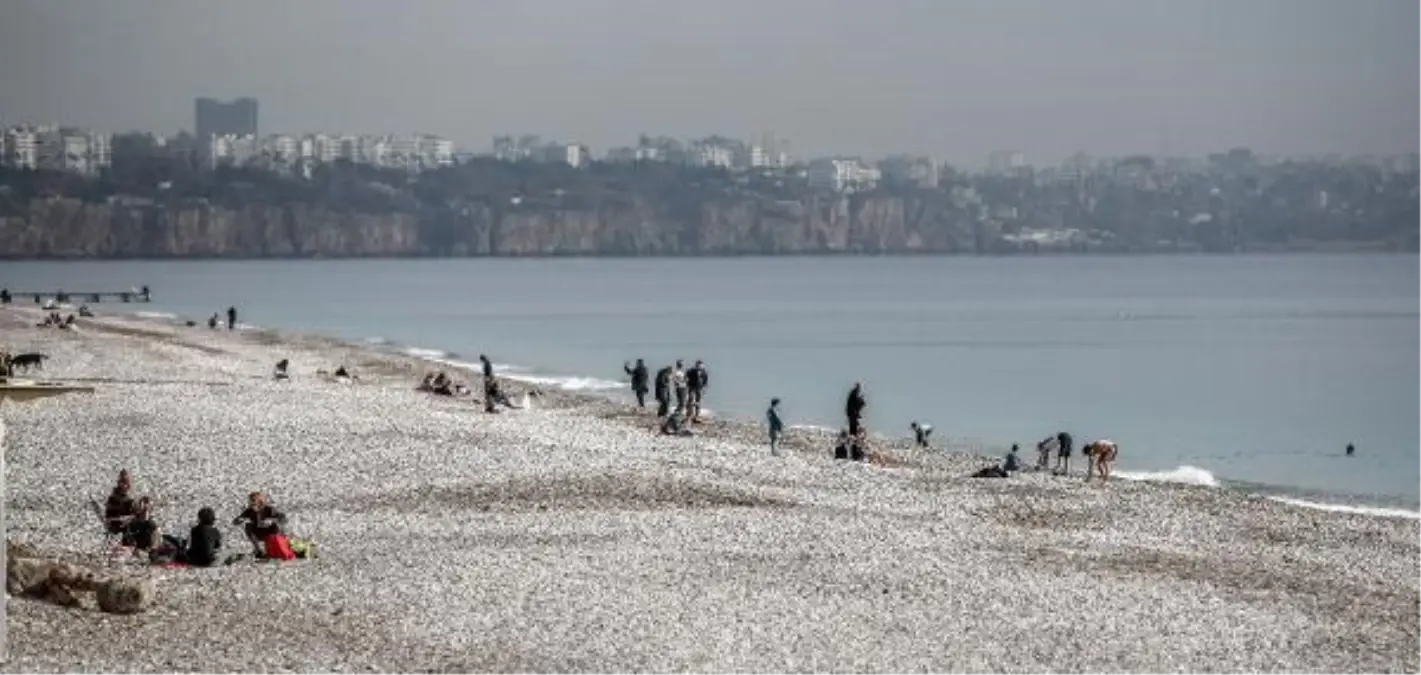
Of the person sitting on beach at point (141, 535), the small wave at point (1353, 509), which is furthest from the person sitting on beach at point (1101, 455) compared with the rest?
the person sitting on beach at point (141, 535)

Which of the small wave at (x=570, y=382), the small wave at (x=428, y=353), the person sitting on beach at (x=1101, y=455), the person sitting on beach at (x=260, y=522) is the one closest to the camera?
the person sitting on beach at (x=260, y=522)

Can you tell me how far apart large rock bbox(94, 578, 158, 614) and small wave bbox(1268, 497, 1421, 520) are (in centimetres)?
1960

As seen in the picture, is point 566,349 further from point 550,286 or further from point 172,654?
point 550,286

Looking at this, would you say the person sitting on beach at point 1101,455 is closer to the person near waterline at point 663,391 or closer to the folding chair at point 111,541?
Result: the person near waterline at point 663,391

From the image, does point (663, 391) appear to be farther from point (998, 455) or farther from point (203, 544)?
point (203, 544)

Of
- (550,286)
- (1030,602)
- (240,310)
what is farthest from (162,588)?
(550,286)

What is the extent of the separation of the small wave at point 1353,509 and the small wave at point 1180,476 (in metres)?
1.94

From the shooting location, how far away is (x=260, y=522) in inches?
800

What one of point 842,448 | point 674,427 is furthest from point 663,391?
point 842,448

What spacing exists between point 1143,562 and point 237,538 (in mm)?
8922

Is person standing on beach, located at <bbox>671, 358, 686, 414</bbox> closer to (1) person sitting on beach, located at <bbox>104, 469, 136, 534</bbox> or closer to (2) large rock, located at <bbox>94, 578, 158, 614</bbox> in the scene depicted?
(1) person sitting on beach, located at <bbox>104, 469, 136, 534</bbox>

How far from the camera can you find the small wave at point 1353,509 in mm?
32219

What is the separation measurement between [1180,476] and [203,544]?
23.5 metres

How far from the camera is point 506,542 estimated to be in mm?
21812
